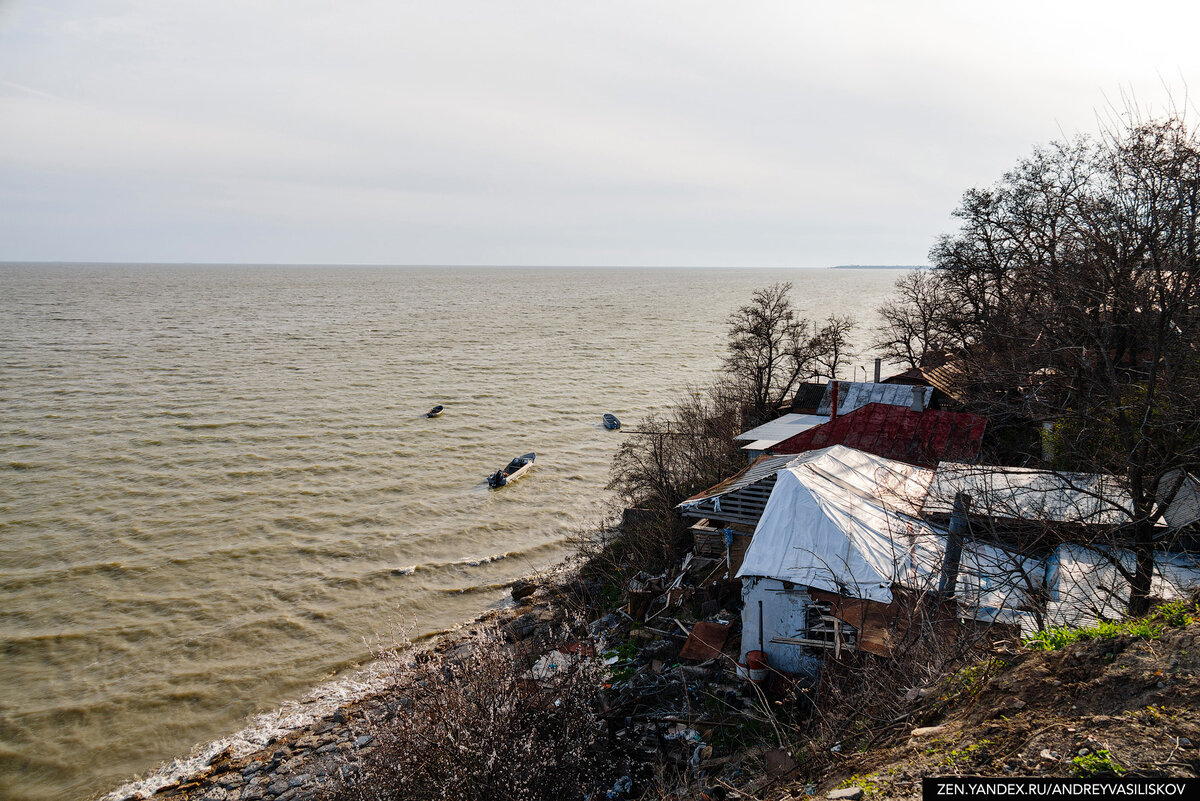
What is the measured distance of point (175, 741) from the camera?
13.9 metres

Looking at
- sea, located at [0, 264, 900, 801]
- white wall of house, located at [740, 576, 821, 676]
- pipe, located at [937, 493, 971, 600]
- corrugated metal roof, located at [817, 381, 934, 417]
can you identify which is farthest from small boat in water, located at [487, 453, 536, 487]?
pipe, located at [937, 493, 971, 600]

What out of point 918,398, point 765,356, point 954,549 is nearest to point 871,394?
point 918,398

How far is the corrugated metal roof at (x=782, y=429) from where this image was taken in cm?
2303

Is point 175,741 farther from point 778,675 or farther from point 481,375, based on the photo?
point 481,375

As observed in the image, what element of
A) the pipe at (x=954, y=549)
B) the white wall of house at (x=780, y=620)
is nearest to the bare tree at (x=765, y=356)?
the white wall of house at (x=780, y=620)

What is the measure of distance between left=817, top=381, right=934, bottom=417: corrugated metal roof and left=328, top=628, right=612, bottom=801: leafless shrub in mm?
19120

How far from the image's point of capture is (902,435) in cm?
1983

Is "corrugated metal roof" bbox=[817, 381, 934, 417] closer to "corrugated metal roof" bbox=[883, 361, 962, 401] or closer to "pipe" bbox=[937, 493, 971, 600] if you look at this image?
"corrugated metal roof" bbox=[883, 361, 962, 401]

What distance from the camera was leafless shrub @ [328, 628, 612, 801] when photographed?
27.0 ft

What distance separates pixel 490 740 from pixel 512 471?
2112 cm

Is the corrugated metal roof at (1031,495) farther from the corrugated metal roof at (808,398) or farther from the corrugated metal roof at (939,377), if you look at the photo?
the corrugated metal roof at (808,398)

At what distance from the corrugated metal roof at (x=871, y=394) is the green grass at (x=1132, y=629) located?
19808mm

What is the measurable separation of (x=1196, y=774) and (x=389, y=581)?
20001mm

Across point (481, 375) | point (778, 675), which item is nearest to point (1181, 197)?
point (778, 675)
